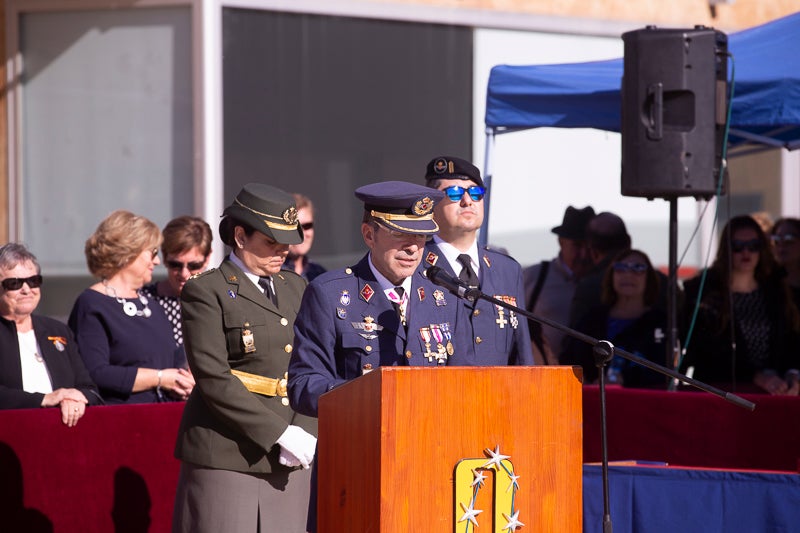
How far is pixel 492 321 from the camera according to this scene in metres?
4.93

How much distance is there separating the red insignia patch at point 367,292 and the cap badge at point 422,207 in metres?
0.31

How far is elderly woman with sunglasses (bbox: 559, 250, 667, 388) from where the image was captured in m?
7.52

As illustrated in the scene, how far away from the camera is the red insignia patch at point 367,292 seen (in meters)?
4.28

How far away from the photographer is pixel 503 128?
8.21m

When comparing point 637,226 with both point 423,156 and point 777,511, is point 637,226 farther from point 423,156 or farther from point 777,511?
point 777,511

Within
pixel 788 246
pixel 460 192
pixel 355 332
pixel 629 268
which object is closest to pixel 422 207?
pixel 355 332

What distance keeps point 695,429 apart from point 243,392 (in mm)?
2260

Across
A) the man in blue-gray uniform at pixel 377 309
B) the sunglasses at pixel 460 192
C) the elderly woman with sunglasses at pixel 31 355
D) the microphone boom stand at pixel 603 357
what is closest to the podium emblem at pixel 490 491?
the microphone boom stand at pixel 603 357

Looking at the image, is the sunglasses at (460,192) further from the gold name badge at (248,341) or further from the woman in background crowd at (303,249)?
the woman in background crowd at (303,249)

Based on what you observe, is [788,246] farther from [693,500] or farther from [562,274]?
[693,500]

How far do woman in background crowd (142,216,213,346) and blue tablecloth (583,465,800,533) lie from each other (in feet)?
7.78

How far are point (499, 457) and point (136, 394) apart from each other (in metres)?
3.22

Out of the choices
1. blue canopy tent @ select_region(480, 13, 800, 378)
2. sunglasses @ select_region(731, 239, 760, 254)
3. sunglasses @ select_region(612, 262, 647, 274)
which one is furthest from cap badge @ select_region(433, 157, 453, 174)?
sunglasses @ select_region(731, 239, 760, 254)

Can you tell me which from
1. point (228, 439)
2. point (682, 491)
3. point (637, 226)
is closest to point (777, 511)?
point (682, 491)
